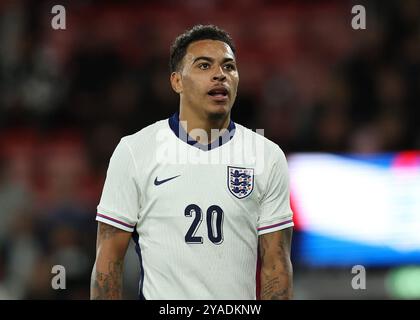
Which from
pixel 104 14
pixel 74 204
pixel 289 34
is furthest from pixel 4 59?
pixel 289 34

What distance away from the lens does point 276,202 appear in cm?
402

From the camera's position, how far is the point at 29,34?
964 centimetres

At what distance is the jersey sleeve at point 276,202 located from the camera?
397 cm

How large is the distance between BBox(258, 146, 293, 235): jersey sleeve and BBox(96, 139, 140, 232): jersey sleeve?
21.9 inches

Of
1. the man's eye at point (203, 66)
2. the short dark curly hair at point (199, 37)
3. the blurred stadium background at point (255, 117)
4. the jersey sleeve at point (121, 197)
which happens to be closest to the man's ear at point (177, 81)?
the short dark curly hair at point (199, 37)

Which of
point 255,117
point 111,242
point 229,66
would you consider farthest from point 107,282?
point 255,117

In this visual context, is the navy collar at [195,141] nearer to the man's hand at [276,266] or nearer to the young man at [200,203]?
the young man at [200,203]

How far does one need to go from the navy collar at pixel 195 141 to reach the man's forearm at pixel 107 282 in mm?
648

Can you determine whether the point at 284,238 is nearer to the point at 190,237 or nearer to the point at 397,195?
the point at 190,237

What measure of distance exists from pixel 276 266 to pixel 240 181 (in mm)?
400

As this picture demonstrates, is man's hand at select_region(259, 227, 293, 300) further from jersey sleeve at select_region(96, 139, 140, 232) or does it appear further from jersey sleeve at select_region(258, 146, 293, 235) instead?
jersey sleeve at select_region(96, 139, 140, 232)

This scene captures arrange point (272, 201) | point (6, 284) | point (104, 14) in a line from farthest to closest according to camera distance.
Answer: point (104, 14) → point (6, 284) → point (272, 201)

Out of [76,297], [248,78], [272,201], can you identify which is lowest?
[76,297]
